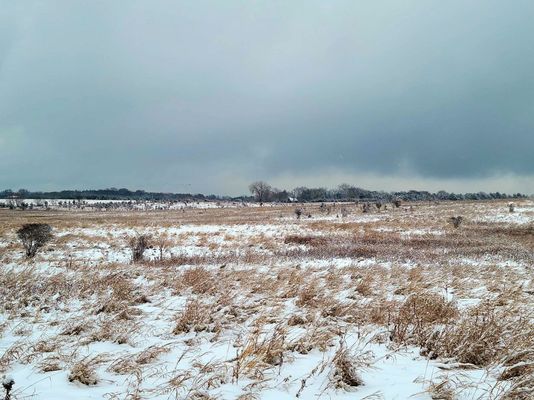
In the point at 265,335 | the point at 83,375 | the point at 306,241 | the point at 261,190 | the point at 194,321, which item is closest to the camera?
the point at 83,375

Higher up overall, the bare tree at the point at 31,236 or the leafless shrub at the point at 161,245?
the bare tree at the point at 31,236

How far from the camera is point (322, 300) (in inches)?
265

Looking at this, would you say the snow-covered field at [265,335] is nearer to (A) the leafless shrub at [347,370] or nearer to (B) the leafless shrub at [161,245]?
(A) the leafless shrub at [347,370]

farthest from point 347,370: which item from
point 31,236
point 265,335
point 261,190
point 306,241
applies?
point 261,190

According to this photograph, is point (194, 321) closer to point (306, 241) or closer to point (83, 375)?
point (83, 375)

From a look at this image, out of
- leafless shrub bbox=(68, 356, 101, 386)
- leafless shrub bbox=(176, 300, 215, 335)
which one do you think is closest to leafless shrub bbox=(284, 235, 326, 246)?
leafless shrub bbox=(176, 300, 215, 335)

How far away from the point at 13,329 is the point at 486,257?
15784mm

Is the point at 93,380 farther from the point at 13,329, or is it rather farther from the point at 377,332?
the point at 377,332

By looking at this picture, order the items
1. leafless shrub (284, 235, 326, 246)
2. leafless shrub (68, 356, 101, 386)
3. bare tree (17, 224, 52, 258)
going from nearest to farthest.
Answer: leafless shrub (68, 356, 101, 386)
bare tree (17, 224, 52, 258)
leafless shrub (284, 235, 326, 246)

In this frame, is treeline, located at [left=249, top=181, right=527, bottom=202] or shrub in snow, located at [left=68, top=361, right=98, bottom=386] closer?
shrub in snow, located at [left=68, top=361, right=98, bottom=386]

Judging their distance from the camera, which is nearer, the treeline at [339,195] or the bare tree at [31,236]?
the bare tree at [31,236]

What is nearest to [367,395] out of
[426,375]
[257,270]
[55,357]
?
[426,375]

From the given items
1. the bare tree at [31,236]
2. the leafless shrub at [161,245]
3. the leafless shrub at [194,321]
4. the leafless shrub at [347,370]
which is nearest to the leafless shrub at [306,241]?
the leafless shrub at [161,245]

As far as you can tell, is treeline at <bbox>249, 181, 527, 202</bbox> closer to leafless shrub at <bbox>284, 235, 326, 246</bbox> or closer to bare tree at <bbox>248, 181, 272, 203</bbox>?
bare tree at <bbox>248, 181, 272, 203</bbox>
